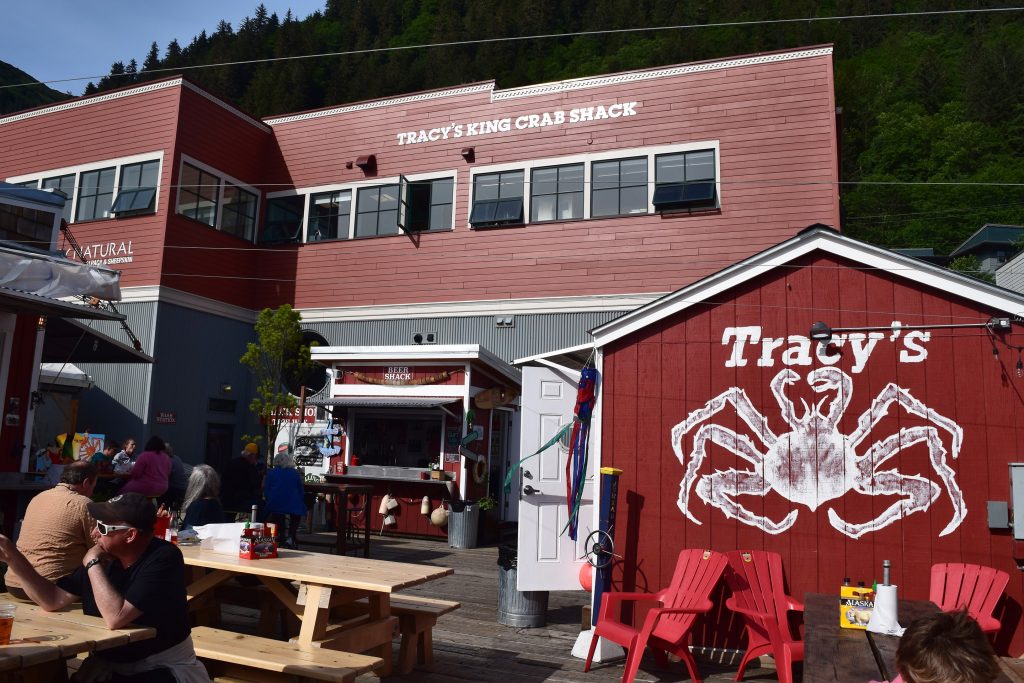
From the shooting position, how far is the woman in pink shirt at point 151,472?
1003cm

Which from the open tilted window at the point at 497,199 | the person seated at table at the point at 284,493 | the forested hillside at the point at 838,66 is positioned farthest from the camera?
the forested hillside at the point at 838,66

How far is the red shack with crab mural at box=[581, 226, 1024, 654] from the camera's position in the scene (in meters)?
6.44

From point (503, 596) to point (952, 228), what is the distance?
4177 cm

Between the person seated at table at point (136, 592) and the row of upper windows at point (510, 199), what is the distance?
1351 cm

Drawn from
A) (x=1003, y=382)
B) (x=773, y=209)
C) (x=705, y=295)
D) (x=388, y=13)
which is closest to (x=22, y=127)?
(x=773, y=209)

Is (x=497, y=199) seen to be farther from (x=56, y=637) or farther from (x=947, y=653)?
(x=947, y=653)

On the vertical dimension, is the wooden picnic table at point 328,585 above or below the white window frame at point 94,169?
below

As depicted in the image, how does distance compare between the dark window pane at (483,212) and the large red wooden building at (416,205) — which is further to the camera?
the dark window pane at (483,212)

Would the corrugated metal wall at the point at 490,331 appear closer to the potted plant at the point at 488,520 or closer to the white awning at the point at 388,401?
the white awning at the point at 388,401

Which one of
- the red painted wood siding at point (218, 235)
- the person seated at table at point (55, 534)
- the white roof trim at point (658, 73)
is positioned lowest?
the person seated at table at point (55, 534)

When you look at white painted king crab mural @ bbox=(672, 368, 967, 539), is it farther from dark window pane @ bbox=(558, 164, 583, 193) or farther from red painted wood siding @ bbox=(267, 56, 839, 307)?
dark window pane @ bbox=(558, 164, 583, 193)

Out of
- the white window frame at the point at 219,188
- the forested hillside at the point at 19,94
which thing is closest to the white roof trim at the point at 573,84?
the white window frame at the point at 219,188

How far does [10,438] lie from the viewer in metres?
10.2

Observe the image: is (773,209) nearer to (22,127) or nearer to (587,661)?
(587,661)
